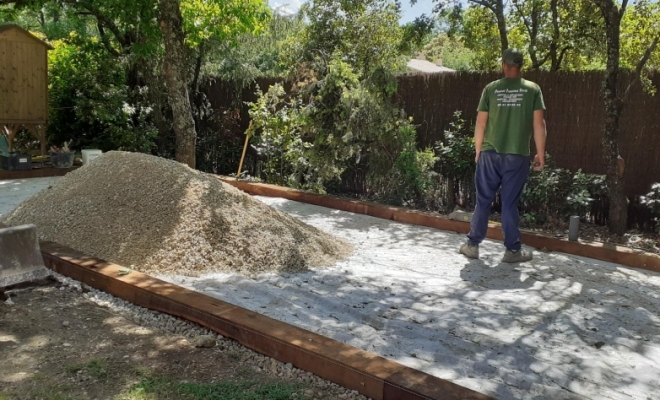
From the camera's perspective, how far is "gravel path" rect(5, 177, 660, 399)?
3566mm

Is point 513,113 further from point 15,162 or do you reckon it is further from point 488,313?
point 15,162

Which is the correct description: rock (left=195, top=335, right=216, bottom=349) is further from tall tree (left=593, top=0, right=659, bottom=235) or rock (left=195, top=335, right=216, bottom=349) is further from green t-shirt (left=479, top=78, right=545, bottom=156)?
tall tree (left=593, top=0, right=659, bottom=235)

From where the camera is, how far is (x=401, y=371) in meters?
3.24

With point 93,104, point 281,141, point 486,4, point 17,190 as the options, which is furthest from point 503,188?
point 93,104

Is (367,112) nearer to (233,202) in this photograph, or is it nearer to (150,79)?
(233,202)

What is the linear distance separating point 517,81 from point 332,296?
278 cm

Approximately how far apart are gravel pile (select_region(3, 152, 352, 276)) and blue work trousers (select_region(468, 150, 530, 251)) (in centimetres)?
139

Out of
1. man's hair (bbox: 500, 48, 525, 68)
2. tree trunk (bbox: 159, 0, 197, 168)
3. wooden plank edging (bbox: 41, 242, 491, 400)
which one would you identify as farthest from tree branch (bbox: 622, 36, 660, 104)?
tree trunk (bbox: 159, 0, 197, 168)

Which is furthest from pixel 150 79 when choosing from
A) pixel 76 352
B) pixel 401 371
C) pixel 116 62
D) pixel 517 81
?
pixel 401 371

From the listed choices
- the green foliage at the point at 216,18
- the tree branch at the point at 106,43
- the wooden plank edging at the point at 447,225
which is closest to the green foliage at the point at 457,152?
the wooden plank edging at the point at 447,225

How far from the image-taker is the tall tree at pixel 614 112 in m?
7.10

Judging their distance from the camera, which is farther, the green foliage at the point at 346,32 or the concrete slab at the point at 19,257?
the green foliage at the point at 346,32

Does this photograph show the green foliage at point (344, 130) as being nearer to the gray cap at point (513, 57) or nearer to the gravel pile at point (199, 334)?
the gray cap at point (513, 57)

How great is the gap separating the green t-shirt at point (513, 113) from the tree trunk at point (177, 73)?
5345 millimetres
